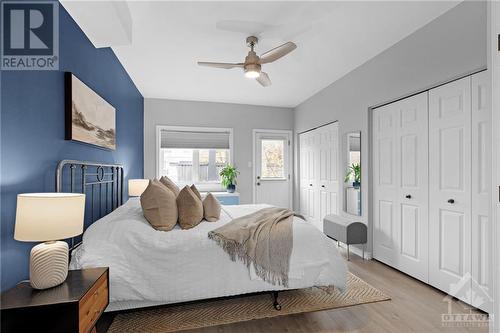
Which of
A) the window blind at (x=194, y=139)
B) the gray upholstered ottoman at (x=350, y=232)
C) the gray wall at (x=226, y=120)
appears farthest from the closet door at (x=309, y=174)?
the window blind at (x=194, y=139)

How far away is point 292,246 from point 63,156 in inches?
76.2

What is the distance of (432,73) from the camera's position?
2627 millimetres

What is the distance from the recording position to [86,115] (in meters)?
2.27

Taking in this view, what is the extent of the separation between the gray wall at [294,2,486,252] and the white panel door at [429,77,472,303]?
194 mm

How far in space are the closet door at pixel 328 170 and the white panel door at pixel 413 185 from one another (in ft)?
4.36

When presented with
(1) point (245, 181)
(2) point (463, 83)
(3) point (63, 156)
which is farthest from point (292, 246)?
(1) point (245, 181)

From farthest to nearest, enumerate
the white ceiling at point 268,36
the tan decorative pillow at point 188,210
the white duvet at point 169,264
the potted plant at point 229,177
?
the potted plant at point 229,177, the white ceiling at point 268,36, the tan decorative pillow at point 188,210, the white duvet at point 169,264

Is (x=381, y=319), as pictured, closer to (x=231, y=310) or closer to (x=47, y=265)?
(x=231, y=310)

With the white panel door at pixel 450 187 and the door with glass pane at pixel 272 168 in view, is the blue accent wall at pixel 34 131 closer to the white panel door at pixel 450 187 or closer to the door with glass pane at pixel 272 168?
the white panel door at pixel 450 187

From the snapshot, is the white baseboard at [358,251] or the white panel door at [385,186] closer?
the white panel door at [385,186]

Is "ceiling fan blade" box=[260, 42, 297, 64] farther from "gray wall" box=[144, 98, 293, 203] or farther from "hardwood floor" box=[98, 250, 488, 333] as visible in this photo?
"gray wall" box=[144, 98, 293, 203]

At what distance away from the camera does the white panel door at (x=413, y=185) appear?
2773mm

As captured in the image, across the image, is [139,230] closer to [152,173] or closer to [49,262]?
[49,262]

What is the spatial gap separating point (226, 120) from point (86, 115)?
353 cm
